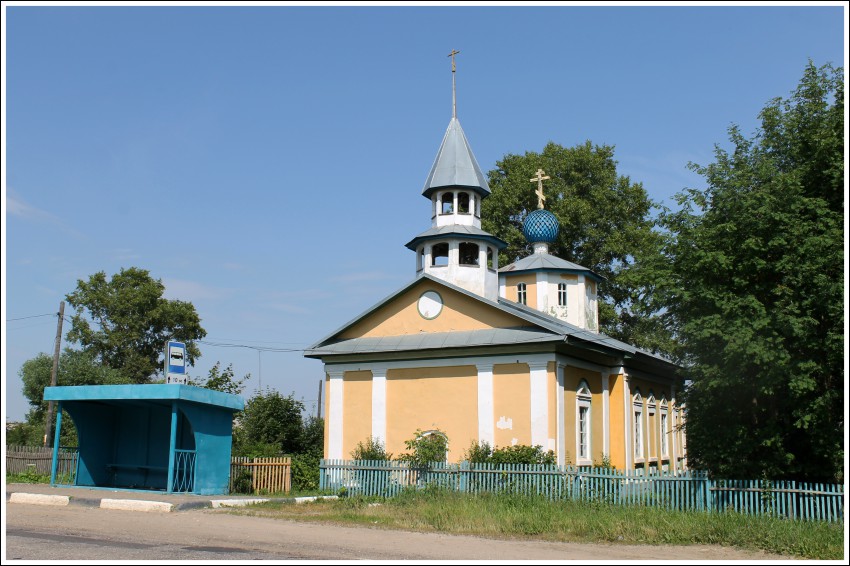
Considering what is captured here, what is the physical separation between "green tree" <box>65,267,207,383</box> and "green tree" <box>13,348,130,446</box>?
1170 mm

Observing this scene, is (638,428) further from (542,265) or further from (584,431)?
(542,265)

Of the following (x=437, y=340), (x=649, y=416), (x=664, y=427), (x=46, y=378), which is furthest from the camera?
(x=46, y=378)

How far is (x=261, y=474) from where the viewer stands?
71.9 ft

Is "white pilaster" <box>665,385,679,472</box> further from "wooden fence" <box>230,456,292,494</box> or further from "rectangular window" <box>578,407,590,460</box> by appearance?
"wooden fence" <box>230,456,292,494</box>

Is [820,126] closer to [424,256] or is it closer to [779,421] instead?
[779,421]

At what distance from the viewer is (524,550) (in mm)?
12320

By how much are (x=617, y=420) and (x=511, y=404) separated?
537cm

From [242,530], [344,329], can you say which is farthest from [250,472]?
[242,530]

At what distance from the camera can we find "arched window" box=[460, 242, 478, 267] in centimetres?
2538

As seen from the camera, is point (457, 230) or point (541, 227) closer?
point (457, 230)

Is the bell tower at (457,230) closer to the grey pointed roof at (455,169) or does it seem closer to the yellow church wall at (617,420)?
the grey pointed roof at (455,169)

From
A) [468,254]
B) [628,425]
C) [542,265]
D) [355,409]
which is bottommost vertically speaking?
[628,425]

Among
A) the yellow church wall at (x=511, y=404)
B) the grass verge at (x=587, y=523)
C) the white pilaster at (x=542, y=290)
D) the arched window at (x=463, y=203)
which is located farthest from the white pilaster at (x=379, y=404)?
the white pilaster at (x=542, y=290)

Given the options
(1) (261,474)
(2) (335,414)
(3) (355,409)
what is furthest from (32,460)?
(3) (355,409)
